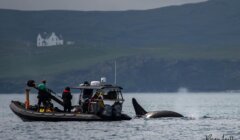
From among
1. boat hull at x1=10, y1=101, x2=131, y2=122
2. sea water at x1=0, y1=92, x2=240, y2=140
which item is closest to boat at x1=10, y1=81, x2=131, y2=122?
boat hull at x1=10, y1=101, x2=131, y2=122

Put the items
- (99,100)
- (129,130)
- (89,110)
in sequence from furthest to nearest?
(89,110) → (99,100) → (129,130)

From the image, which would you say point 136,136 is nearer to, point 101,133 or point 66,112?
point 101,133

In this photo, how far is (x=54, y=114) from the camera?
226 ft

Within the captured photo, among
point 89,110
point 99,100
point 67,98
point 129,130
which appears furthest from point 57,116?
point 129,130

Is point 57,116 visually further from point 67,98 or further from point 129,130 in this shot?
point 129,130

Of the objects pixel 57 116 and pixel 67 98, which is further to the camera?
pixel 67 98

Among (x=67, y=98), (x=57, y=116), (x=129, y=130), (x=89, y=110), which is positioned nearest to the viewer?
(x=129, y=130)

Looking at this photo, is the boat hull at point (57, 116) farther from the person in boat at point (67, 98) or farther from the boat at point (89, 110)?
the person in boat at point (67, 98)

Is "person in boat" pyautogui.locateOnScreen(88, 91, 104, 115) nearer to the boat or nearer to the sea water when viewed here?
the boat

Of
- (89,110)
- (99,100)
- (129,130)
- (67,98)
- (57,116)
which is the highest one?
(67,98)

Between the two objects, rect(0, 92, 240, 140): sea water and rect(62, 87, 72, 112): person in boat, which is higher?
rect(62, 87, 72, 112): person in boat

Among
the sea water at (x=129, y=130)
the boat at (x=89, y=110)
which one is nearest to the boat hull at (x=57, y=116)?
the boat at (x=89, y=110)

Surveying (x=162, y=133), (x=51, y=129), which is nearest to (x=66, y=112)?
(x=51, y=129)

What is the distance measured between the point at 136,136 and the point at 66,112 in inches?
450
